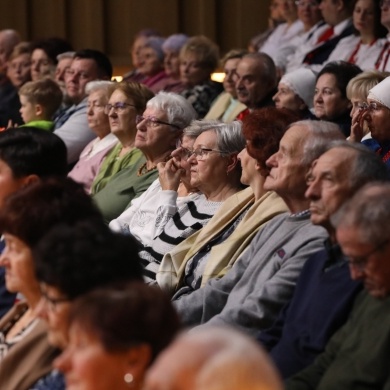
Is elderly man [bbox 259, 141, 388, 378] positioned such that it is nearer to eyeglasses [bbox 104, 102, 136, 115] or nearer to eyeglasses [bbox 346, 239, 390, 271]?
eyeglasses [bbox 346, 239, 390, 271]

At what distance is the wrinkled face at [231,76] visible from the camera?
20.6 ft

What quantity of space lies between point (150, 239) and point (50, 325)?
190 cm

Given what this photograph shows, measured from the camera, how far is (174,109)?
478 centimetres

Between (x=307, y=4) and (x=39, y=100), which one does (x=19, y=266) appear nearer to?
(x=39, y=100)

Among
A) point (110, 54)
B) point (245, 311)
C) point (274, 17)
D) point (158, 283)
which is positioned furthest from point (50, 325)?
point (110, 54)

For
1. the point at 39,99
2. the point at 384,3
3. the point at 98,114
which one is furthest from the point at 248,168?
the point at 39,99

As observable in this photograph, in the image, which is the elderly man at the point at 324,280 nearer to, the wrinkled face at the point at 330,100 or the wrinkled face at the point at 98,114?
the wrinkled face at the point at 330,100

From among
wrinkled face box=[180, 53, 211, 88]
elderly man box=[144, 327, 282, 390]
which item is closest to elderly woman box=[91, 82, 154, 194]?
wrinkled face box=[180, 53, 211, 88]

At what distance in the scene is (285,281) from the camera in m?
3.10

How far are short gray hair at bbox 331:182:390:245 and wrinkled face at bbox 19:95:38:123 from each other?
4.16 meters

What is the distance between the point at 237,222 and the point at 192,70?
307 cm

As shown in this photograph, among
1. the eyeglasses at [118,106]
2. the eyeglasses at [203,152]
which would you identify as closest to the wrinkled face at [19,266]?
the eyeglasses at [203,152]

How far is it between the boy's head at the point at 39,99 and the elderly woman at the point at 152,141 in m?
1.69

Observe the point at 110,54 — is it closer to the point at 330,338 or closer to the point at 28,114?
the point at 28,114
